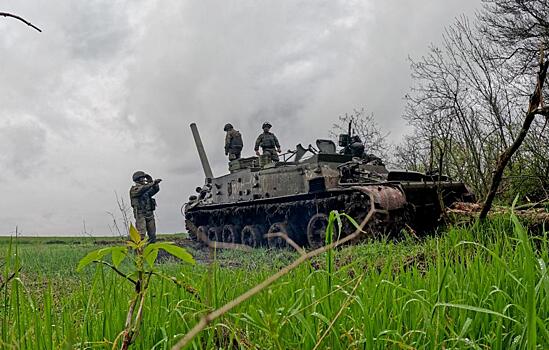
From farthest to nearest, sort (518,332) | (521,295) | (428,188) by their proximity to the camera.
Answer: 1. (428,188)
2. (521,295)
3. (518,332)

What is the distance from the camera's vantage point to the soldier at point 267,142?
51.2 feet

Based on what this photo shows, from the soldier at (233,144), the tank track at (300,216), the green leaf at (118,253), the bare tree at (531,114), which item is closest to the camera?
the green leaf at (118,253)

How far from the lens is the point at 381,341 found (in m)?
1.93

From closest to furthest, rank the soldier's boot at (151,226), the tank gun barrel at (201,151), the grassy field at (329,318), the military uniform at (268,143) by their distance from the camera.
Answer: the grassy field at (329,318) < the military uniform at (268,143) < the soldier's boot at (151,226) < the tank gun barrel at (201,151)

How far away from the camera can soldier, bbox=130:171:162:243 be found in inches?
626

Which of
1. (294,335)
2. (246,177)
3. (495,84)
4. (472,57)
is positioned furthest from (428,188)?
(294,335)

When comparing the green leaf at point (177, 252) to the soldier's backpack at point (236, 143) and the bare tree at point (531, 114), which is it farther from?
A: the soldier's backpack at point (236, 143)

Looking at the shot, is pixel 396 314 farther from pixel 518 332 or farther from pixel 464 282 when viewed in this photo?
pixel 464 282

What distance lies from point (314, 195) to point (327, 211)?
1.79ft

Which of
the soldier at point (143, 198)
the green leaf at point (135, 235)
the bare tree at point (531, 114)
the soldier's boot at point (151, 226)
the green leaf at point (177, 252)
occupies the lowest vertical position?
the green leaf at point (177, 252)

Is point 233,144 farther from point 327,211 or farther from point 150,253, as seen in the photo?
point 150,253

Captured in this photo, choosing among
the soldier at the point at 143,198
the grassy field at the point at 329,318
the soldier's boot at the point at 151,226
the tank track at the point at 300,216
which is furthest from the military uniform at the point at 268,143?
the grassy field at the point at 329,318

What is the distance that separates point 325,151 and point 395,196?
4.01 m

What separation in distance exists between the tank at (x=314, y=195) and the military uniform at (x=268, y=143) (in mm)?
387
